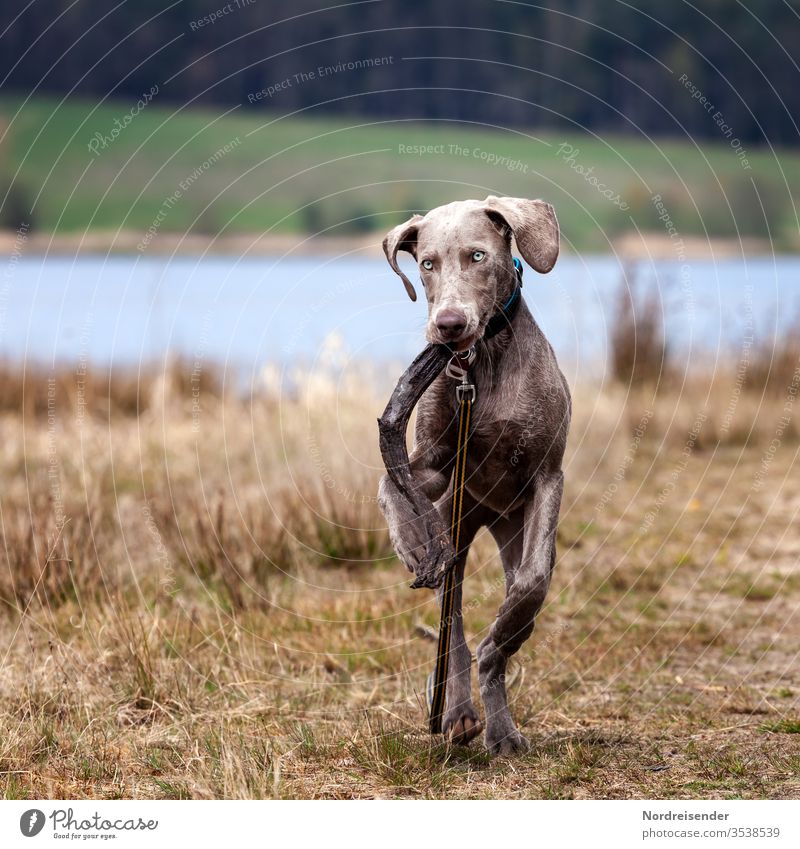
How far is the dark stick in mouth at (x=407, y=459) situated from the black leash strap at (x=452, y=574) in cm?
15

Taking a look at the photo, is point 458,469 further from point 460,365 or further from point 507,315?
point 507,315

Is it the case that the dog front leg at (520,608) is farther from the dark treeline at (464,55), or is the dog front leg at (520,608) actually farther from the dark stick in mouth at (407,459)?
the dark treeline at (464,55)

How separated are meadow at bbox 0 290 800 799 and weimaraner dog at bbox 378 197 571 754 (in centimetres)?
40

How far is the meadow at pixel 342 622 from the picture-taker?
15.7 feet

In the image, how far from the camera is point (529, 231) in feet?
15.1

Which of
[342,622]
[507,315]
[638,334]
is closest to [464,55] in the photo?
[638,334]

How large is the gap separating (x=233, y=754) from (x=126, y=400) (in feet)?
33.1

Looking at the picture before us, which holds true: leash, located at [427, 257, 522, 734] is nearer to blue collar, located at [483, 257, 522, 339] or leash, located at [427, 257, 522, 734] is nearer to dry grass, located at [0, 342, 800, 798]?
blue collar, located at [483, 257, 522, 339]

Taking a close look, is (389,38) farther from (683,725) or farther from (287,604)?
(683,725)

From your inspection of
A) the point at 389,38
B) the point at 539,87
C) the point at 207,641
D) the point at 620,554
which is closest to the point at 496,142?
the point at 539,87

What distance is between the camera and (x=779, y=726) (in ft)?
17.8

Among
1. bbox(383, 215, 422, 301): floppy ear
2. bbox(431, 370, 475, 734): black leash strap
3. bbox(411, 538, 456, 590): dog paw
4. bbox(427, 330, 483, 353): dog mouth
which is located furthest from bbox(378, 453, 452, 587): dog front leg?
bbox(383, 215, 422, 301): floppy ear

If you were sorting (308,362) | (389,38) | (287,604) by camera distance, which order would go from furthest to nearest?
(389,38)
(308,362)
(287,604)

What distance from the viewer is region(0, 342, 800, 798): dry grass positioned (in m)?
4.78
